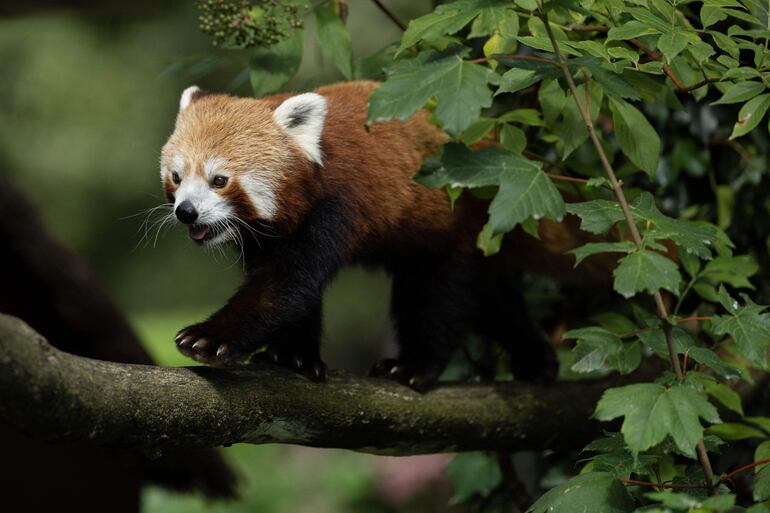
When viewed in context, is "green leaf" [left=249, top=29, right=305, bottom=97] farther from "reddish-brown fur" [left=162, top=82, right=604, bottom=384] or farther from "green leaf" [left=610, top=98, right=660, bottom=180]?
"green leaf" [left=610, top=98, right=660, bottom=180]

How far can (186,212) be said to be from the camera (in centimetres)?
237

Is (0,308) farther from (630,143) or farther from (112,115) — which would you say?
(112,115)

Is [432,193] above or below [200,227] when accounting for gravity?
below

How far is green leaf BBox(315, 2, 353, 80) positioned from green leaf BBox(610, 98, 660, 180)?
0.83 metres

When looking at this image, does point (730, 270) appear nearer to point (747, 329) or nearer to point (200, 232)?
point (747, 329)

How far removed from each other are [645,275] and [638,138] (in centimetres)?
54

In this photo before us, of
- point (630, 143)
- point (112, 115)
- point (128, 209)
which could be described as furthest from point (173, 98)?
point (630, 143)

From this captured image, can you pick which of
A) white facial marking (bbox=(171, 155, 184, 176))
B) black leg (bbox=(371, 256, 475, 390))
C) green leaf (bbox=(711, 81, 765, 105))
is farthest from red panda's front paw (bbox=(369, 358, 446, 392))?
green leaf (bbox=(711, 81, 765, 105))

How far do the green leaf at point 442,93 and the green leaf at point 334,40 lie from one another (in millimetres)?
995

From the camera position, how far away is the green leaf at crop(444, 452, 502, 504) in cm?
326

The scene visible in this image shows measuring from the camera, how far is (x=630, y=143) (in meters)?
2.09

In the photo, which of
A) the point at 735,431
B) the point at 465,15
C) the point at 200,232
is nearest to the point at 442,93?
the point at 465,15

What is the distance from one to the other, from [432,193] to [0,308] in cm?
143

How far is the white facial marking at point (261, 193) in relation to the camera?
2.48 m
